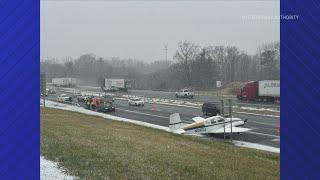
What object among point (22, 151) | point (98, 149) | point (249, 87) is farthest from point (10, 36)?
point (249, 87)

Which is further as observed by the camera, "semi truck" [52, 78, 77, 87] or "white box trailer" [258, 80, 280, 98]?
"semi truck" [52, 78, 77, 87]

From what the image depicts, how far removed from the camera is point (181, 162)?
11438mm

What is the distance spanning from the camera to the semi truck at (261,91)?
66938 mm

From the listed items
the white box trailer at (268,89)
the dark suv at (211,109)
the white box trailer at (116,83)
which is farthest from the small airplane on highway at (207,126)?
the white box trailer at (116,83)

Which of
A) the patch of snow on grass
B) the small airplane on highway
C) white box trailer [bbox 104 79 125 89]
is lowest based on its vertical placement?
the small airplane on highway

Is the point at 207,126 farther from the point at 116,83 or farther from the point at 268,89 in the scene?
the point at 116,83

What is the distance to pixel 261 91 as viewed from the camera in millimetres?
68688

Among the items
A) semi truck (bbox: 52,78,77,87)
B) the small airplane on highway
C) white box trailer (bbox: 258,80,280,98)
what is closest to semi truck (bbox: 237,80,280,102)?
white box trailer (bbox: 258,80,280,98)

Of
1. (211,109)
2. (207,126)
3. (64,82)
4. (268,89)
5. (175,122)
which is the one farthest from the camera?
(64,82)

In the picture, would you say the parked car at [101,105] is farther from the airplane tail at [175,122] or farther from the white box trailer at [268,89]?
the white box trailer at [268,89]

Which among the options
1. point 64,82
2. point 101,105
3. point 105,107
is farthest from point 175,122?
point 64,82

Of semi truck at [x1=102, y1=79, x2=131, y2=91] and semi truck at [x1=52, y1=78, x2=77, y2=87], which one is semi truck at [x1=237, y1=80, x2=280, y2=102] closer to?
semi truck at [x1=102, y1=79, x2=131, y2=91]

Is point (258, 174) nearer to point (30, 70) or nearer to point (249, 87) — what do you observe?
point (30, 70)

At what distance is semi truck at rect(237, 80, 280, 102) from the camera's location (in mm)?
66938
